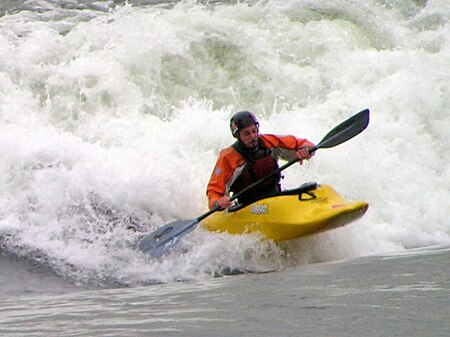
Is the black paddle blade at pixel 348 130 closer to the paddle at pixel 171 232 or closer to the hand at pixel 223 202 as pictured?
the paddle at pixel 171 232

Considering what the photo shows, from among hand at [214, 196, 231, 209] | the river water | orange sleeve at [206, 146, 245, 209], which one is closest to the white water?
the river water

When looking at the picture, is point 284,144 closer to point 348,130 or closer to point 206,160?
point 348,130

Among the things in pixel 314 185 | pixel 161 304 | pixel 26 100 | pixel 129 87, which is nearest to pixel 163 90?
pixel 129 87

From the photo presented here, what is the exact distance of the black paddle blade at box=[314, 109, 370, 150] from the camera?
658cm

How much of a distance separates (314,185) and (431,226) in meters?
1.62

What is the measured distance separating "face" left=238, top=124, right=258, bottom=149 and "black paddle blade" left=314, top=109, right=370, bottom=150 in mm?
534

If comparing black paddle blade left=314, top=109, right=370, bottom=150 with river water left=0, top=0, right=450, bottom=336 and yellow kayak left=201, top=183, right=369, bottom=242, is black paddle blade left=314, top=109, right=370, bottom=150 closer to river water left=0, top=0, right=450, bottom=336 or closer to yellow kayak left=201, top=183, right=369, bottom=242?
yellow kayak left=201, top=183, right=369, bottom=242

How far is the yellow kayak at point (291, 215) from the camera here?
5867 millimetres

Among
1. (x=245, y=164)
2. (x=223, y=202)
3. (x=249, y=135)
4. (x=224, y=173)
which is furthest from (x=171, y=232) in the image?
(x=249, y=135)

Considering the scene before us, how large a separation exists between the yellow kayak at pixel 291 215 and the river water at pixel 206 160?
12 centimetres

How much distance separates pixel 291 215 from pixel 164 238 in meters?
0.81

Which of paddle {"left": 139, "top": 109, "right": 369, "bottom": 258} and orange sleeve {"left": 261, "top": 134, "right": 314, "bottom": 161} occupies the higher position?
orange sleeve {"left": 261, "top": 134, "right": 314, "bottom": 161}

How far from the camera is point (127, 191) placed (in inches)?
270

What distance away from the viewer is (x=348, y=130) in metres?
6.64
